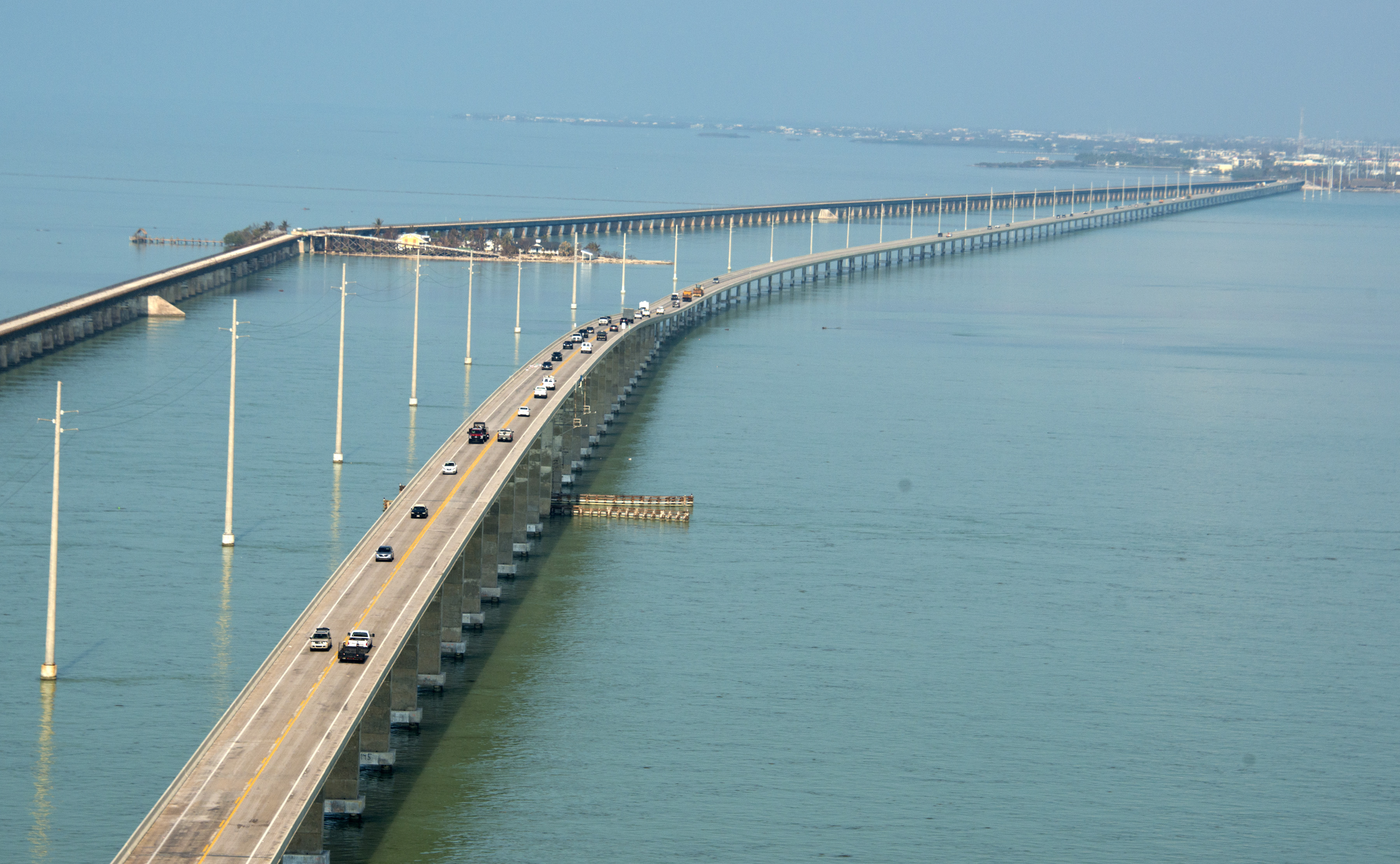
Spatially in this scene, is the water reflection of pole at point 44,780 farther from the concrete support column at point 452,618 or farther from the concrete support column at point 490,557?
the concrete support column at point 490,557

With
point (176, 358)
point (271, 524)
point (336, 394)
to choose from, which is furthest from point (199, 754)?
point (176, 358)

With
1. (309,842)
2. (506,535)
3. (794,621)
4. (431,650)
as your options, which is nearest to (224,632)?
(431,650)

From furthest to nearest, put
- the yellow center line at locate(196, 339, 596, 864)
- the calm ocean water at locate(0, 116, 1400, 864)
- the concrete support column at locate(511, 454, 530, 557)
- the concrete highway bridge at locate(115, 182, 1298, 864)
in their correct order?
the concrete support column at locate(511, 454, 530, 557)
the calm ocean water at locate(0, 116, 1400, 864)
the concrete highway bridge at locate(115, 182, 1298, 864)
the yellow center line at locate(196, 339, 596, 864)

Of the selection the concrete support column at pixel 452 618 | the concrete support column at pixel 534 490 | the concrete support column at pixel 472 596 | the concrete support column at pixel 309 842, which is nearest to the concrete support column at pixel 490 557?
the concrete support column at pixel 472 596

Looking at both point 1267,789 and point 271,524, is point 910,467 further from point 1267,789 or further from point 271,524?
point 1267,789

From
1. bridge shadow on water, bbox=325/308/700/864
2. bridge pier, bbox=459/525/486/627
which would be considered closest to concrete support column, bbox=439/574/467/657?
bridge shadow on water, bbox=325/308/700/864

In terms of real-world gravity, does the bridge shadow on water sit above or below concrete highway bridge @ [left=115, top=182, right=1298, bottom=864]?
below

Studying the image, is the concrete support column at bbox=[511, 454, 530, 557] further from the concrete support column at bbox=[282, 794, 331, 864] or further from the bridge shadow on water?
the concrete support column at bbox=[282, 794, 331, 864]
